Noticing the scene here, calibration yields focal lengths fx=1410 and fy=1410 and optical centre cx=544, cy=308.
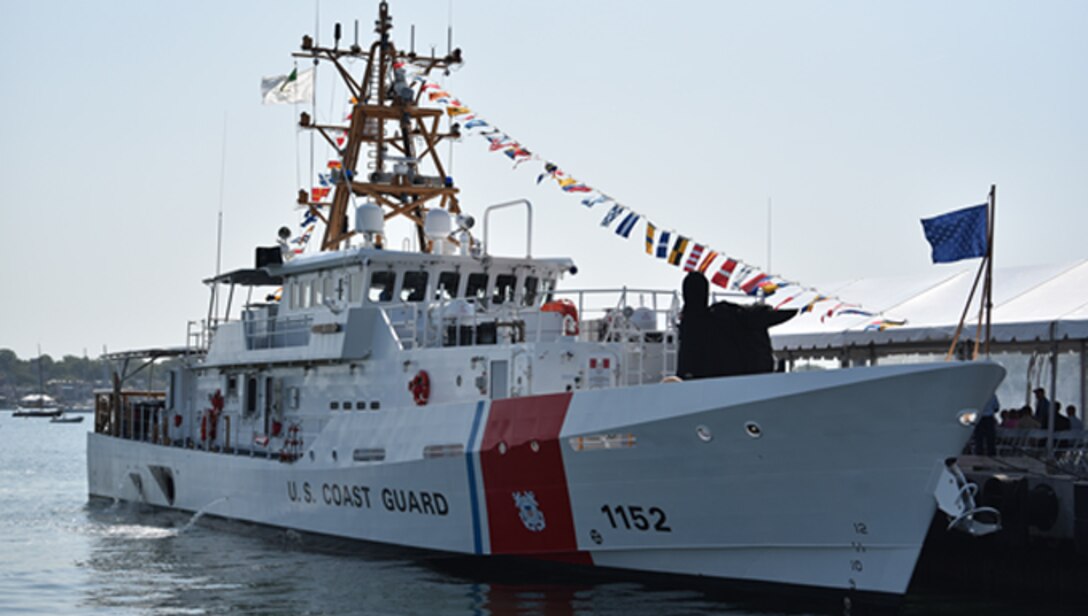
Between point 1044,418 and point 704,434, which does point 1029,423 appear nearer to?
point 1044,418

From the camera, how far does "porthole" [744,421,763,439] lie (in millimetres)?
14984

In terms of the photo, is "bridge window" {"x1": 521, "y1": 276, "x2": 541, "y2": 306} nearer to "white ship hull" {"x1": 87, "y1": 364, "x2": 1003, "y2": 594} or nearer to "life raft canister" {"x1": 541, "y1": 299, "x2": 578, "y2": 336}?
"life raft canister" {"x1": 541, "y1": 299, "x2": 578, "y2": 336}

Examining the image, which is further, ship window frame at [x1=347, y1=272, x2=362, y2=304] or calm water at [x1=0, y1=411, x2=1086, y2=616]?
ship window frame at [x1=347, y1=272, x2=362, y2=304]

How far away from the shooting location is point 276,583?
17.9 metres

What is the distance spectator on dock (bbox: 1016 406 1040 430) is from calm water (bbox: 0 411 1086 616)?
509cm

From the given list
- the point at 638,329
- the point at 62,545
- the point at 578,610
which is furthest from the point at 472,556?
the point at 62,545

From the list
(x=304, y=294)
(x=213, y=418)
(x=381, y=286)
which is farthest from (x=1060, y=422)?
(x=213, y=418)

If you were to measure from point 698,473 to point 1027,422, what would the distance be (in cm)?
845

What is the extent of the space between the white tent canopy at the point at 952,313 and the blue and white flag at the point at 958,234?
5865 mm

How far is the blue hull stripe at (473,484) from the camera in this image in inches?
682

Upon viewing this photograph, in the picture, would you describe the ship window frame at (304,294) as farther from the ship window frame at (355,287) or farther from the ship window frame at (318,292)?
the ship window frame at (355,287)

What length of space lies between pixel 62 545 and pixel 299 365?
480 centimetres

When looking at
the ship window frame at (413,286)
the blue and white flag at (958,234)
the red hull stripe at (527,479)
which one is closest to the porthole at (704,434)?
the red hull stripe at (527,479)

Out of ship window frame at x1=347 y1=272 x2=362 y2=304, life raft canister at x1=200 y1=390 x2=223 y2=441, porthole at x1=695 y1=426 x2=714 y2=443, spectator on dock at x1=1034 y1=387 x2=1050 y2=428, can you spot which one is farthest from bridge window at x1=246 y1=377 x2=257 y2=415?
spectator on dock at x1=1034 y1=387 x2=1050 y2=428
